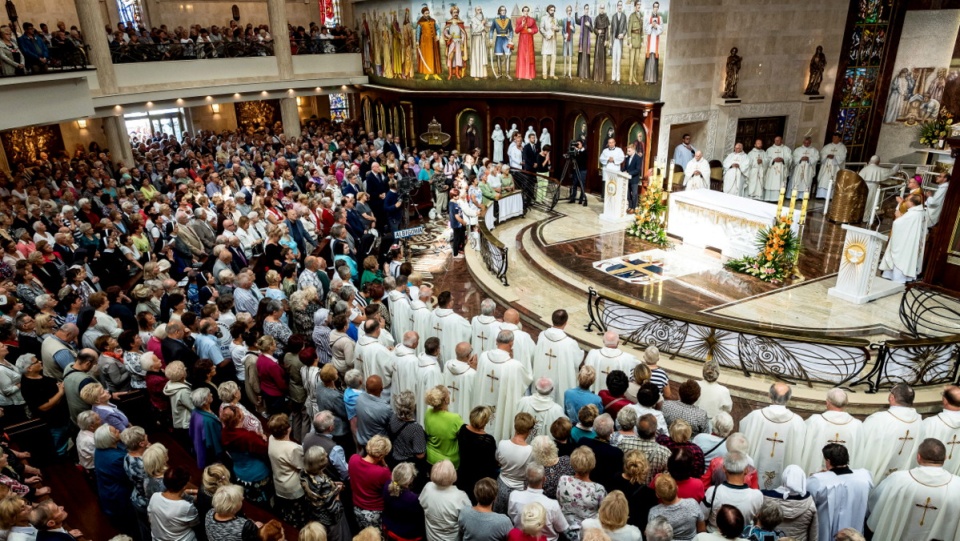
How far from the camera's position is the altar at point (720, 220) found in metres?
11.4

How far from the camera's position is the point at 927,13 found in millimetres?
16406

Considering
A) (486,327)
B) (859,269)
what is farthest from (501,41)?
(486,327)

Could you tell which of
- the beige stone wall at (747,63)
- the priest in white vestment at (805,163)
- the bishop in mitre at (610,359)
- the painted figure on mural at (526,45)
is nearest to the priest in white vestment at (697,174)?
the beige stone wall at (747,63)

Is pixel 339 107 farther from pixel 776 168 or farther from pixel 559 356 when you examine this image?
pixel 559 356

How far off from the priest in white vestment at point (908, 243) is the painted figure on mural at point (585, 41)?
9.51m

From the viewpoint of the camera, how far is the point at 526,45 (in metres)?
19.2

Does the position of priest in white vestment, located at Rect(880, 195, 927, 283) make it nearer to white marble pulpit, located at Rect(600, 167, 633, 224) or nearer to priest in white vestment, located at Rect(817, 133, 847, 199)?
white marble pulpit, located at Rect(600, 167, 633, 224)

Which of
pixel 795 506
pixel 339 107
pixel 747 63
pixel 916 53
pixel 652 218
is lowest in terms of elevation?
pixel 652 218

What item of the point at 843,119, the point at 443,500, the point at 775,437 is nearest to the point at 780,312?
the point at 775,437

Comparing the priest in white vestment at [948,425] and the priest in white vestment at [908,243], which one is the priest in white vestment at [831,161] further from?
the priest in white vestment at [948,425]

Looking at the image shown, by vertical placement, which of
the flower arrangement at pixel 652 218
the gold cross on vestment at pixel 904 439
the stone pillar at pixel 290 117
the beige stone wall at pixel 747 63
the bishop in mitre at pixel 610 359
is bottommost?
the flower arrangement at pixel 652 218

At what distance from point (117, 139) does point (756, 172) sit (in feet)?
60.7

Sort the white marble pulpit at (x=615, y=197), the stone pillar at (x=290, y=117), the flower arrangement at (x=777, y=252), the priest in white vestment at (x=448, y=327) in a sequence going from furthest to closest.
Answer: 1. the stone pillar at (x=290, y=117)
2. the white marble pulpit at (x=615, y=197)
3. the flower arrangement at (x=777, y=252)
4. the priest in white vestment at (x=448, y=327)

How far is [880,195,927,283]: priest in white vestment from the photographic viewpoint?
1016 centimetres
